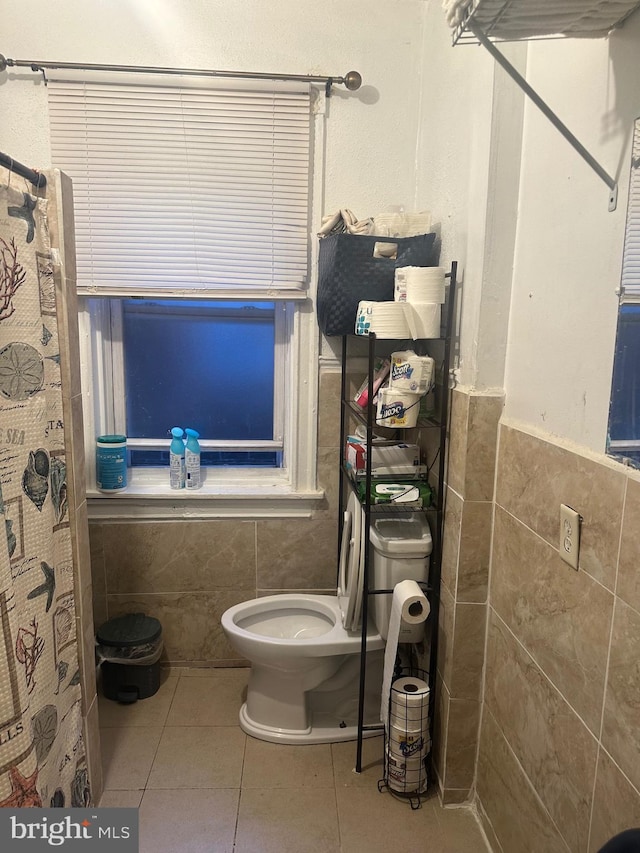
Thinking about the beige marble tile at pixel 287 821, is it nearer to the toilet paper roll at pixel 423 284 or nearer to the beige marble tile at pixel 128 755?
the beige marble tile at pixel 128 755

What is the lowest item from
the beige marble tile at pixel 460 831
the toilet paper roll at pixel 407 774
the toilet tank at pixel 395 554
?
the beige marble tile at pixel 460 831

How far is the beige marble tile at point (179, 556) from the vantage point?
223 cm

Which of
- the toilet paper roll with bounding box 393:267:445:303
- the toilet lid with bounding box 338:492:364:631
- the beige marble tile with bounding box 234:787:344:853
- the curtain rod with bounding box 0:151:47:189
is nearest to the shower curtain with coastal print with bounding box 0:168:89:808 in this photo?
the curtain rod with bounding box 0:151:47:189

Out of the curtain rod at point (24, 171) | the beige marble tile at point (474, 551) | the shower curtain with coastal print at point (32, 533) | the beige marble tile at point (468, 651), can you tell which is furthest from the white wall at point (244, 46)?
the beige marble tile at point (468, 651)

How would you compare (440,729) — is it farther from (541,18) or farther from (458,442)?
(541,18)

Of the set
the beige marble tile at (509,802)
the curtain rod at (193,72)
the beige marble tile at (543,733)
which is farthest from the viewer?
the curtain rod at (193,72)

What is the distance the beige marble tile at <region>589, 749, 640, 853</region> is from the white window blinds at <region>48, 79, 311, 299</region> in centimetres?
168

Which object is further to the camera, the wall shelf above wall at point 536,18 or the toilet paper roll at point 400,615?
the toilet paper roll at point 400,615

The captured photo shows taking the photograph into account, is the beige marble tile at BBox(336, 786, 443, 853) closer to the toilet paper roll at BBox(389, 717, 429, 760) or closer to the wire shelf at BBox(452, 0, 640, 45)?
the toilet paper roll at BBox(389, 717, 429, 760)

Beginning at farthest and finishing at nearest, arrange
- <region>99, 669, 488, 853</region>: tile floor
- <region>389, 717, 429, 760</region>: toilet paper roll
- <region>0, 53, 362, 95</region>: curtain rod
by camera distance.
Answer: <region>0, 53, 362, 95</region>: curtain rod
<region>389, 717, 429, 760</region>: toilet paper roll
<region>99, 669, 488, 853</region>: tile floor

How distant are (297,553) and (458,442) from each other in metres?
0.97

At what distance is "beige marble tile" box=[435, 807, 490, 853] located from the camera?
61.3 inches

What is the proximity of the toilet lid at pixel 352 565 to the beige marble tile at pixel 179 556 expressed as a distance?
0.44 m

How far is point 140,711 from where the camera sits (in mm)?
2070
